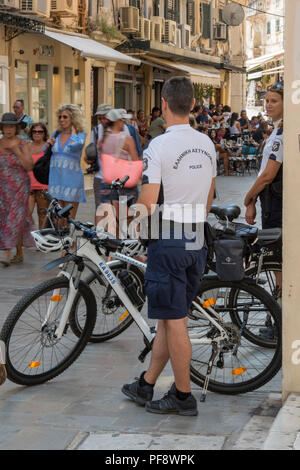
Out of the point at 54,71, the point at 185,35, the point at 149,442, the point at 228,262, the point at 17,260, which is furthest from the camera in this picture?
the point at 185,35

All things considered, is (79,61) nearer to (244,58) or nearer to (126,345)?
(126,345)

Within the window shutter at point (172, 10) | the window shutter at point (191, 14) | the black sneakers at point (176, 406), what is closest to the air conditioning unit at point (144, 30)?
the window shutter at point (172, 10)

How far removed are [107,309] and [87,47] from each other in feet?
55.2

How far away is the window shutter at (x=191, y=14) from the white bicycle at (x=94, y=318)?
3301cm

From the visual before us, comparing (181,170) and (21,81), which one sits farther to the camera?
(21,81)

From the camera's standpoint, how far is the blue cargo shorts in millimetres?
5305

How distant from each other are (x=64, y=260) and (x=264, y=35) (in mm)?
84041

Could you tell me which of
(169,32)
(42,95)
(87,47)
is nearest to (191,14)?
(169,32)

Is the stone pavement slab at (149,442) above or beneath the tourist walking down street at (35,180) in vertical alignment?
beneath

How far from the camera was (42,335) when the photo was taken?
612 cm

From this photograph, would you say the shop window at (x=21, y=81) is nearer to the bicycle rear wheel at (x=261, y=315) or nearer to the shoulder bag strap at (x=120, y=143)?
the shoulder bag strap at (x=120, y=143)

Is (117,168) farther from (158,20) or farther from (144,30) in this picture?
(158,20)

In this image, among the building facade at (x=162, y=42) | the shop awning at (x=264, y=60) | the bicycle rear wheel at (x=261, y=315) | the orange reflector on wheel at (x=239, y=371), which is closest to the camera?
the orange reflector on wheel at (x=239, y=371)

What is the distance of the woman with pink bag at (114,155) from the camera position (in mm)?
10367
